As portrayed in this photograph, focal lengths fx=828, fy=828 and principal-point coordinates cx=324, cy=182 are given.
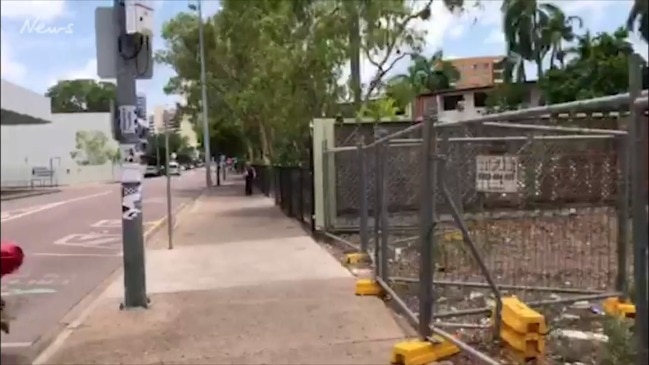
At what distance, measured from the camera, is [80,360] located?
6.97 m

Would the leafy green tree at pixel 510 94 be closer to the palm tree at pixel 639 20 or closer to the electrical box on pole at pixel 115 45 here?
the palm tree at pixel 639 20

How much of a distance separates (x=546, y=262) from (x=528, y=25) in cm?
6398

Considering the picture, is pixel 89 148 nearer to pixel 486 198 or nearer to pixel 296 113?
pixel 486 198

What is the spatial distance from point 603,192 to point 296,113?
17414 millimetres

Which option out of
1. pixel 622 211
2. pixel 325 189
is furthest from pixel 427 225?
pixel 325 189

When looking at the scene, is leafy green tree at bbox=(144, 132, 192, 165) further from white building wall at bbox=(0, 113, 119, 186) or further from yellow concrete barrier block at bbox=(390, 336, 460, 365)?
white building wall at bbox=(0, 113, 119, 186)

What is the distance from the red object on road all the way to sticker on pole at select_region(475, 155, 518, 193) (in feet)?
14.2

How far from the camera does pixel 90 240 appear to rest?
708 inches

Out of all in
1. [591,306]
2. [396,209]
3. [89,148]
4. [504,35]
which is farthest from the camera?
[504,35]

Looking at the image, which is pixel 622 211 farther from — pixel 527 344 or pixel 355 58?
pixel 355 58

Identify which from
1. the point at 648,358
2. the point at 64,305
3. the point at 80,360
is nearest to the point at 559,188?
the point at 648,358

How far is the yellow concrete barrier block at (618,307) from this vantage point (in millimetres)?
7111

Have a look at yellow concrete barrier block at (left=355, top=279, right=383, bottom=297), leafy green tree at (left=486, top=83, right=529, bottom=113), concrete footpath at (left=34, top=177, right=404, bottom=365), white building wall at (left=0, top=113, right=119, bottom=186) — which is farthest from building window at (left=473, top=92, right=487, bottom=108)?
white building wall at (left=0, top=113, right=119, bottom=186)

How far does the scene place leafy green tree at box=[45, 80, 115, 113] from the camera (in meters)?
3.79
